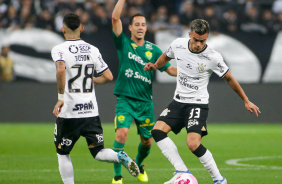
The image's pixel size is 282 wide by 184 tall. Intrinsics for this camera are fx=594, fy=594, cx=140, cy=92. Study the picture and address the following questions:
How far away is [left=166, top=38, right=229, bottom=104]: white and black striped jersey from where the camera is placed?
787cm

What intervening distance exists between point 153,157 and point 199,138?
15.2ft

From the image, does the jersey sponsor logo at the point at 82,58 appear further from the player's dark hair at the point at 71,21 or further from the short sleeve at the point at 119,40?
the short sleeve at the point at 119,40

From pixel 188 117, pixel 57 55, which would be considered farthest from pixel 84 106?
pixel 188 117

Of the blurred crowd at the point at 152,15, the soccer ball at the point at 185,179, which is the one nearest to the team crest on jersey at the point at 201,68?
the soccer ball at the point at 185,179

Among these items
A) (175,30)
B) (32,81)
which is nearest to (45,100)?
(32,81)

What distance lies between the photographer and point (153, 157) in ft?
40.2

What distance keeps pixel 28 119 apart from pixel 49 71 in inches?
70.2

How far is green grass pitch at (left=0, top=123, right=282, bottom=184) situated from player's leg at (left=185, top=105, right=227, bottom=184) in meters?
0.90

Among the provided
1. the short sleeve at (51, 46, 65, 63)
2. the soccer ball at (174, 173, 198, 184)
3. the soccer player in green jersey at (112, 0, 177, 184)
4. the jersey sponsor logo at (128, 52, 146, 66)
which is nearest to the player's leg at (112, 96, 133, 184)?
the soccer player in green jersey at (112, 0, 177, 184)

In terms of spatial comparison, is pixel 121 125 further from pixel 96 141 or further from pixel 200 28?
pixel 200 28

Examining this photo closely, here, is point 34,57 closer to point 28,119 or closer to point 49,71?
point 49,71

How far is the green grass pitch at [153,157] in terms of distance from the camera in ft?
29.8

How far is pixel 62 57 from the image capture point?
706 centimetres

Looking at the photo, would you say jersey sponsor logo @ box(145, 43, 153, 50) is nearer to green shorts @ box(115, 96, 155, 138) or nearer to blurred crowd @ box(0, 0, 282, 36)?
green shorts @ box(115, 96, 155, 138)
